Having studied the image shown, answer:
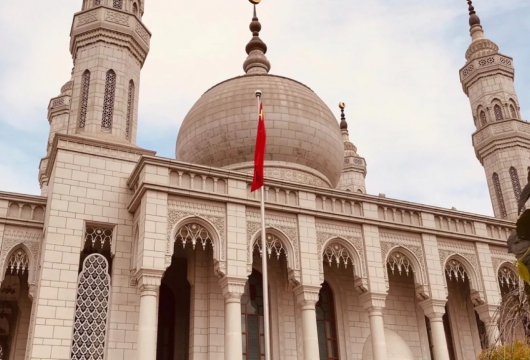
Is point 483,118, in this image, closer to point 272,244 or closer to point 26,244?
point 272,244

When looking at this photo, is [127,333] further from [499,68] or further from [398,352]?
[499,68]

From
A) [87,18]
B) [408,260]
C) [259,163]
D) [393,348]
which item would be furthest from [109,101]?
[393,348]

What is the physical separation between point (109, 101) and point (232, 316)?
7.40 metres

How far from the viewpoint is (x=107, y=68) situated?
55.3 feet

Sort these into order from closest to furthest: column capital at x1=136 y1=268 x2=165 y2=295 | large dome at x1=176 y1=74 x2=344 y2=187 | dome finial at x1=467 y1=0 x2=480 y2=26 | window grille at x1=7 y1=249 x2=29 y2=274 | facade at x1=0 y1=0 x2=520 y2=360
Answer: column capital at x1=136 y1=268 x2=165 y2=295 → facade at x1=0 y1=0 x2=520 y2=360 → window grille at x1=7 y1=249 x2=29 y2=274 → large dome at x1=176 y1=74 x2=344 y2=187 → dome finial at x1=467 y1=0 x2=480 y2=26

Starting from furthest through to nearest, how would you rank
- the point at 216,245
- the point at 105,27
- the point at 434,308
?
the point at 105,27
the point at 434,308
the point at 216,245

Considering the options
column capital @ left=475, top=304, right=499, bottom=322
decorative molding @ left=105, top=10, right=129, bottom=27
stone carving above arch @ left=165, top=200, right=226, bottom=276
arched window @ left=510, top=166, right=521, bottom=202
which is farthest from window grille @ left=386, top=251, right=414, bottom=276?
decorative molding @ left=105, top=10, right=129, bottom=27

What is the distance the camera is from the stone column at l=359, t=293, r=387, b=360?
14586 mm

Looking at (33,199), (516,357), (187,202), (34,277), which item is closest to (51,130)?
(33,199)

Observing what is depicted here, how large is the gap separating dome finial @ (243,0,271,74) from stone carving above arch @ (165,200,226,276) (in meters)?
10.0

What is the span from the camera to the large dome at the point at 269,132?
18891 mm

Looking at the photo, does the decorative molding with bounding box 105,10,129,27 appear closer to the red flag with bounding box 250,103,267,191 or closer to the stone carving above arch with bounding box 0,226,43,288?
the stone carving above arch with bounding box 0,226,43,288

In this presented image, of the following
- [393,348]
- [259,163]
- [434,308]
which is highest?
[259,163]

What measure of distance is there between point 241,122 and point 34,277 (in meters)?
8.08
